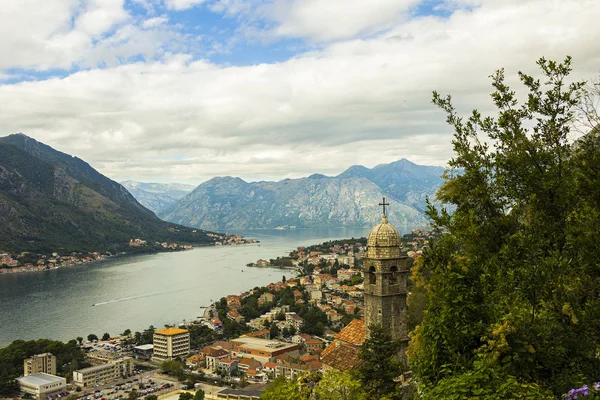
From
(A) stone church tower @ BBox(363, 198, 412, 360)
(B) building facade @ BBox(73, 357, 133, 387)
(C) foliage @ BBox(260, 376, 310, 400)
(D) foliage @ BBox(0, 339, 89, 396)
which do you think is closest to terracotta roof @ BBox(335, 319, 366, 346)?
(A) stone church tower @ BBox(363, 198, 412, 360)

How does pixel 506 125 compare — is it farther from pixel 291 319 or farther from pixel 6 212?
pixel 6 212

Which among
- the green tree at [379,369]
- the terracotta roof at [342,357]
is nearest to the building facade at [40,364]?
the terracotta roof at [342,357]

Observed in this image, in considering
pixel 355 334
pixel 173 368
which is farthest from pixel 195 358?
pixel 355 334

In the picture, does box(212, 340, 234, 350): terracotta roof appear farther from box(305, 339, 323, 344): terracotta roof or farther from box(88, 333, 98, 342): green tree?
box(88, 333, 98, 342): green tree

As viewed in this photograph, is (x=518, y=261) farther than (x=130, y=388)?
No

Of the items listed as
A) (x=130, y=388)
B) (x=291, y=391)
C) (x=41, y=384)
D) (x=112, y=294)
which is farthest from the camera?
(x=112, y=294)

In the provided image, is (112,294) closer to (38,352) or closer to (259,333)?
(259,333)

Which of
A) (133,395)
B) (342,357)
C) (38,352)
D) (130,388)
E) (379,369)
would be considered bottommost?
(130,388)
